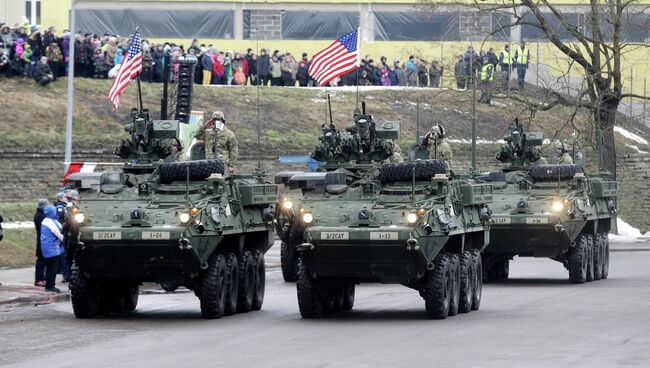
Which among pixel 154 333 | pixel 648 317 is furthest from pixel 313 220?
pixel 648 317

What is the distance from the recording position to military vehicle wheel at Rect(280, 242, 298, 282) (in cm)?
2919

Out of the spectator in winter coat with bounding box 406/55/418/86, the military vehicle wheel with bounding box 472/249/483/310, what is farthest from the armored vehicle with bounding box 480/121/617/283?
the spectator in winter coat with bounding box 406/55/418/86

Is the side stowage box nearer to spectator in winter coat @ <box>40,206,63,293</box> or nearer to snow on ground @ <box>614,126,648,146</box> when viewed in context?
spectator in winter coat @ <box>40,206,63,293</box>

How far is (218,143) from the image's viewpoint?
23.9 metres

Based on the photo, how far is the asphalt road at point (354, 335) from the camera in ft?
53.5

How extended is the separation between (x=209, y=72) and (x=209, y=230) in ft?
105

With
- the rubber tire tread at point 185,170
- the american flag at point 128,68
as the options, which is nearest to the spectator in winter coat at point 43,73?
the american flag at point 128,68

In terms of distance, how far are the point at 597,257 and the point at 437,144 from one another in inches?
283

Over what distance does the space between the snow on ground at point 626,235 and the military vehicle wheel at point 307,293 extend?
998 inches

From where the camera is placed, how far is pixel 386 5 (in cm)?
6612

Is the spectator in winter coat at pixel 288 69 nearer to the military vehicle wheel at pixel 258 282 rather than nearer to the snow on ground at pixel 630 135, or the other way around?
the snow on ground at pixel 630 135

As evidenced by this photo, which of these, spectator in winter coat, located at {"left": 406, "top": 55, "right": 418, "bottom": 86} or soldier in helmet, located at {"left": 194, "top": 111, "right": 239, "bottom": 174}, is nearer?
soldier in helmet, located at {"left": 194, "top": 111, "right": 239, "bottom": 174}

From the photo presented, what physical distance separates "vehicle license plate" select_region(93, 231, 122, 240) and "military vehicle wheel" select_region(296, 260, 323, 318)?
247 cm

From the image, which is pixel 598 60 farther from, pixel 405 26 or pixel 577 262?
pixel 405 26
